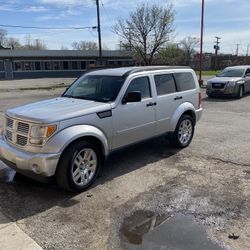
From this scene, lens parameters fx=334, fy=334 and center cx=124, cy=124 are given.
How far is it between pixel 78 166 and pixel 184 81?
3489mm

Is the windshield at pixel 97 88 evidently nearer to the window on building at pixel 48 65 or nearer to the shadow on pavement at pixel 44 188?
the shadow on pavement at pixel 44 188

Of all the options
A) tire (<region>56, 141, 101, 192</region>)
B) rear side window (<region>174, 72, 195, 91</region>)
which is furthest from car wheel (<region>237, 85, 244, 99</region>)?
tire (<region>56, 141, 101, 192</region>)

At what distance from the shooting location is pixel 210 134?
877 centimetres

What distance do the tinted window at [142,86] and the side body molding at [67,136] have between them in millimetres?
1200

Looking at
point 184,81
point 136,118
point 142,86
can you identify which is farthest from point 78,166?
point 184,81

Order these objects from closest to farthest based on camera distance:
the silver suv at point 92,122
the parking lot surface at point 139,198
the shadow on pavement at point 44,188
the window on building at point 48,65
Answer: the parking lot surface at point 139,198, the shadow on pavement at point 44,188, the silver suv at point 92,122, the window on building at point 48,65

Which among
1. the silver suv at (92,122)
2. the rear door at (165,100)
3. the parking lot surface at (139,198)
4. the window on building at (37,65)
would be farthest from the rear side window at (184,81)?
the window on building at (37,65)

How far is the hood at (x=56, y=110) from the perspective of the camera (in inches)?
191

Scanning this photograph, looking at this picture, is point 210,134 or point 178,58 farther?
point 178,58

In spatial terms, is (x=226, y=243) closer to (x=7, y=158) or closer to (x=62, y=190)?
(x=62, y=190)

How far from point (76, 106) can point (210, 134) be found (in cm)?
459

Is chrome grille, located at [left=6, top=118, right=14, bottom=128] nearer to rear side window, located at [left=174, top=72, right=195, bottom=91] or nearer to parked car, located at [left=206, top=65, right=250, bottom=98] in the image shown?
rear side window, located at [left=174, top=72, right=195, bottom=91]

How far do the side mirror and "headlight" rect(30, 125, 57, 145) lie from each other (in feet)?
4.96

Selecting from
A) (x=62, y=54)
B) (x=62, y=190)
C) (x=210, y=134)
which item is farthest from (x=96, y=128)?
(x=62, y=54)
